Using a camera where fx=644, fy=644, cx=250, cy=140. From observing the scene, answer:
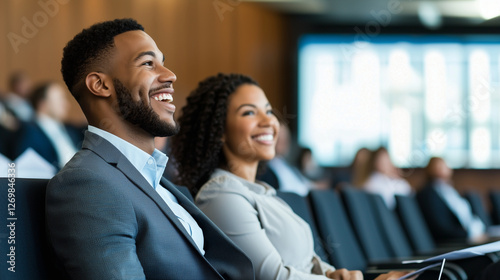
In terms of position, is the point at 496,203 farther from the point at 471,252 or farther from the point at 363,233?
the point at 471,252

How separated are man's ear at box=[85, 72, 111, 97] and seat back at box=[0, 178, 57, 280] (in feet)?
0.82

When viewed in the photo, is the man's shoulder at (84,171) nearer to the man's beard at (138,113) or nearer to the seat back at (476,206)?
the man's beard at (138,113)

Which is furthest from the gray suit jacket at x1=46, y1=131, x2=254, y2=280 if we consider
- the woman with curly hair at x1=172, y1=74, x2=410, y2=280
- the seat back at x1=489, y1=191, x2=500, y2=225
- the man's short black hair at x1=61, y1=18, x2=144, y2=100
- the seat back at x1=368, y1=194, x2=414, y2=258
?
the seat back at x1=489, y1=191, x2=500, y2=225

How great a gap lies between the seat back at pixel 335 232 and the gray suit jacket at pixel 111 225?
1.23m

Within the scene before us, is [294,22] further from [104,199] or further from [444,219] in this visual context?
[104,199]

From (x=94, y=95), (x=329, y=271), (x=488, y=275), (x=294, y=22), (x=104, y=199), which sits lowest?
(x=329, y=271)

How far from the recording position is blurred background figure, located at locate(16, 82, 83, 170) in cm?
425

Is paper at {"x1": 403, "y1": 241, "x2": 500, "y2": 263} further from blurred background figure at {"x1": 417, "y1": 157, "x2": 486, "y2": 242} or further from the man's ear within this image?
blurred background figure at {"x1": 417, "y1": 157, "x2": 486, "y2": 242}

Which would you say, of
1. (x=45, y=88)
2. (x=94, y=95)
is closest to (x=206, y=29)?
(x=45, y=88)

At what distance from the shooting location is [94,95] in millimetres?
1468

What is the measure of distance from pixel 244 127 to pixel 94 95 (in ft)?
2.58

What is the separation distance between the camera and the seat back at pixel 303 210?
2.39m

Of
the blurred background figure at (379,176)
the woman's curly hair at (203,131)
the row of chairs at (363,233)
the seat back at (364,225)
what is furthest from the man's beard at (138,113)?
the blurred background figure at (379,176)
